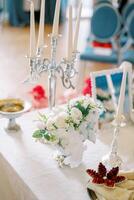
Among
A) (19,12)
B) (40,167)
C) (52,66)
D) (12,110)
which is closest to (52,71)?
(52,66)

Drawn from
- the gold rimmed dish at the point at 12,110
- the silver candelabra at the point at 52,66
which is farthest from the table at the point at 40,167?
the silver candelabra at the point at 52,66

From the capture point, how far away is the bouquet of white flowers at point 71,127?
3.72ft

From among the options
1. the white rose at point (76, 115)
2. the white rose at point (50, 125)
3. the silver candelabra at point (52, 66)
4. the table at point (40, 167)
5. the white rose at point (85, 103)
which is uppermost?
the silver candelabra at point (52, 66)

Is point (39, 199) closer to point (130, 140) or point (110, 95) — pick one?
point (130, 140)

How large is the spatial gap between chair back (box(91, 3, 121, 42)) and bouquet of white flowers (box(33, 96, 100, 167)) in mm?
2468

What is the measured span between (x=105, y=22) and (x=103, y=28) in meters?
0.07

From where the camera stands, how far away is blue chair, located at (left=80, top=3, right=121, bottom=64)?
134 inches

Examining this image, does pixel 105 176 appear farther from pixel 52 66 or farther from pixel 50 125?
pixel 52 66

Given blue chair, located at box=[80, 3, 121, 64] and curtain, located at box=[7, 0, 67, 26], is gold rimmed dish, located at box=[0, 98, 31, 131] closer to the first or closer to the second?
blue chair, located at box=[80, 3, 121, 64]

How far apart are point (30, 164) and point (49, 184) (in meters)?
0.13

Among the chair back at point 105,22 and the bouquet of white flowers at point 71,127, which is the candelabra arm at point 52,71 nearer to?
the bouquet of white flowers at point 71,127

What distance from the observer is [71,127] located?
1146mm

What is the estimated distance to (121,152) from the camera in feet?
4.48

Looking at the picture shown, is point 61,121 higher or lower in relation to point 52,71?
lower
